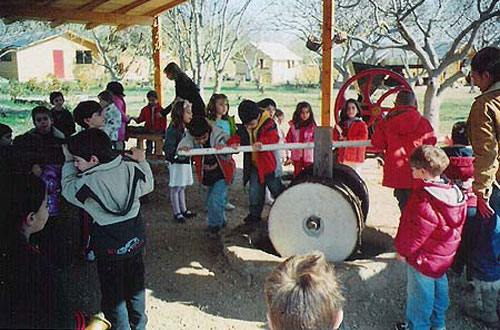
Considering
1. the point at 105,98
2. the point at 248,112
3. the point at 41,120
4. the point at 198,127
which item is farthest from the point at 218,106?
the point at 41,120

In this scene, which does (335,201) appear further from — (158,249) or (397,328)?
(158,249)

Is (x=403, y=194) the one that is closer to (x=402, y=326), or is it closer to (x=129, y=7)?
(x=402, y=326)

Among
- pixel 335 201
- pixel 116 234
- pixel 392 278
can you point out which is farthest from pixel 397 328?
pixel 116 234

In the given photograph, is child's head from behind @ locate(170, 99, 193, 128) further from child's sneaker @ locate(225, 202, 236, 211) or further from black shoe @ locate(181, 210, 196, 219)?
child's sneaker @ locate(225, 202, 236, 211)

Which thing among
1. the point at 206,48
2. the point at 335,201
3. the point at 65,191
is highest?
the point at 206,48

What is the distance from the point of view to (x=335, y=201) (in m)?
4.26

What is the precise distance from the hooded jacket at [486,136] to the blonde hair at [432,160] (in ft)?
1.03

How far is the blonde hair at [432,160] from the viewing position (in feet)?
10.3

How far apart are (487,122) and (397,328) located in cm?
158

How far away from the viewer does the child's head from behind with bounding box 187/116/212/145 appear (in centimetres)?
525

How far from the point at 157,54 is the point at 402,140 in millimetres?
6418

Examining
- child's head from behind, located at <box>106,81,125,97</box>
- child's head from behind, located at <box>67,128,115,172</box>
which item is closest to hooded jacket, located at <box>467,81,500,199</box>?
child's head from behind, located at <box>67,128,115,172</box>

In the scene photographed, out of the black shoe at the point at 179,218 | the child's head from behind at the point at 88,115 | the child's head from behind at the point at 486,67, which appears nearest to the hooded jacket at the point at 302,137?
the black shoe at the point at 179,218

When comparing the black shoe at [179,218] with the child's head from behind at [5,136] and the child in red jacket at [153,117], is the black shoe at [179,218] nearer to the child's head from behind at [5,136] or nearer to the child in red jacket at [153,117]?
the child's head from behind at [5,136]
